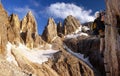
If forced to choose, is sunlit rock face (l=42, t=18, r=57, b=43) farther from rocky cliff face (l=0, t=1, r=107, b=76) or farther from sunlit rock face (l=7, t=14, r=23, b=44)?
sunlit rock face (l=7, t=14, r=23, b=44)

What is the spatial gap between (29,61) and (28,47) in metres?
11.9

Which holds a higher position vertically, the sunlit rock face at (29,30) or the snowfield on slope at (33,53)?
the sunlit rock face at (29,30)

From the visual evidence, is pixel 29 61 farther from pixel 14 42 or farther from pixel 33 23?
pixel 33 23

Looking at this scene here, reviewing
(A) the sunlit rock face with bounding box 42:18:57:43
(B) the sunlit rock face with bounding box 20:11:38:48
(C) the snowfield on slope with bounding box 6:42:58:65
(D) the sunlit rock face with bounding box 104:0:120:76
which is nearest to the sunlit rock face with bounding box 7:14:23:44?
(C) the snowfield on slope with bounding box 6:42:58:65

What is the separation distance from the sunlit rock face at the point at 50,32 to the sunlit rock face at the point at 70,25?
936 centimetres

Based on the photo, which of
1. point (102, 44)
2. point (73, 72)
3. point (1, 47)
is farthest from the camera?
point (73, 72)

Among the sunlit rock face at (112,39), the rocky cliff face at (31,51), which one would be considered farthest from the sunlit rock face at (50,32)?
the sunlit rock face at (112,39)

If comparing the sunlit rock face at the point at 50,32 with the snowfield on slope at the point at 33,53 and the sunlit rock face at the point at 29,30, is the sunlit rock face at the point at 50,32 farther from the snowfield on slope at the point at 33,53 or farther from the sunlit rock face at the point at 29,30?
the snowfield on slope at the point at 33,53

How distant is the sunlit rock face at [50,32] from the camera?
10019 cm

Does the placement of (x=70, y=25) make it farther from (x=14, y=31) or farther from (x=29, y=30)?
(x=14, y=31)

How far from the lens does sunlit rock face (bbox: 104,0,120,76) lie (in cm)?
2635

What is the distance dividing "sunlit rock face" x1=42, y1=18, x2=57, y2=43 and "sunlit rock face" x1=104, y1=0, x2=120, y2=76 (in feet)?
229

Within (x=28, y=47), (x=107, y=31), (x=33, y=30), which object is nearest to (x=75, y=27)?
(x=33, y=30)

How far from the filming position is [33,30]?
94.6 meters
